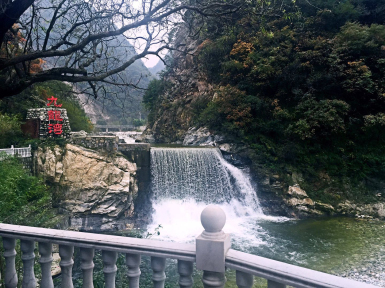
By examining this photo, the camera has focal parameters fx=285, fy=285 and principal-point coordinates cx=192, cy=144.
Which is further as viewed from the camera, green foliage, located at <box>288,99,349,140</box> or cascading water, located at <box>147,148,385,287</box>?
green foliage, located at <box>288,99,349,140</box>

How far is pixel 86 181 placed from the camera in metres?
9.75

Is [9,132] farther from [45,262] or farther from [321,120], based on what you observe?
[321,120]

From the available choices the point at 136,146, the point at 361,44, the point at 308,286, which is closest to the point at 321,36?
the point at 361,44

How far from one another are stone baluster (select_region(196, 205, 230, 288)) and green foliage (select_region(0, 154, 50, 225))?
5213 mm

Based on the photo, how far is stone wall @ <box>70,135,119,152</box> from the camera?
Answer: 10141 mm

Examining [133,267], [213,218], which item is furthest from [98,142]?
[213,218]

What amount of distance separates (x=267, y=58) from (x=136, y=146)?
24.7 feet

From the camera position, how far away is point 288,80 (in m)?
12.9

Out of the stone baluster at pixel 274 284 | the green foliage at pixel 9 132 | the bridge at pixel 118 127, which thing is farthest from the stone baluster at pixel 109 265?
the bridge at pixel 118 127

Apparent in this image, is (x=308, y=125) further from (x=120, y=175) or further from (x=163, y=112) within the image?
(x=163, y=112)

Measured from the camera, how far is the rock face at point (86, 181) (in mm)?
9539

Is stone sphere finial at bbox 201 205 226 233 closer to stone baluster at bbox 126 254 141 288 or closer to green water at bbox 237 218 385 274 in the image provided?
stone baluster at bbox 126 254 141 288

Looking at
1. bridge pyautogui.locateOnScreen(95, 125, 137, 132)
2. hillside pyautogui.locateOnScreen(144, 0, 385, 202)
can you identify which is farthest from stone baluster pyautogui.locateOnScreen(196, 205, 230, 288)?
bridge pyautogui.locateOnScreen(95, 125, 137, 132)

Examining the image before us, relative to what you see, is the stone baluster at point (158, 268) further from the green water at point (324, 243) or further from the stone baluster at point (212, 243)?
the green water at point (324, 243)
